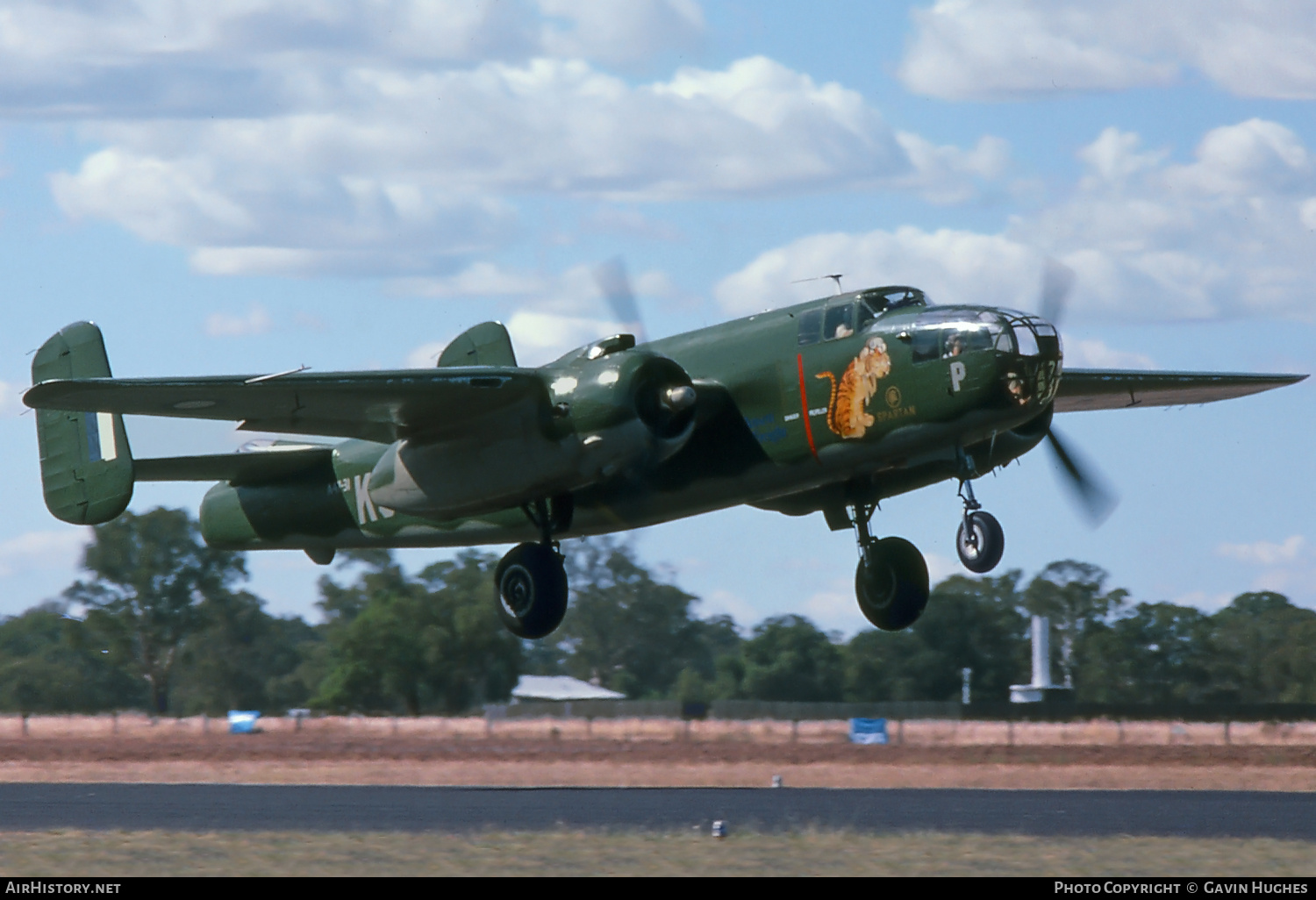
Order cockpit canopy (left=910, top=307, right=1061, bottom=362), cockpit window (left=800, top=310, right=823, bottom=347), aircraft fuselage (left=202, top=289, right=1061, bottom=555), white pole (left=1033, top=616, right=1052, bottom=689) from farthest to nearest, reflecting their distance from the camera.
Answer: white pole (left=1033, top=616, right=1052, bottom=689)
cockpit window (left=800, top=310, right=823, bottom=347)
aircraft fuselage (left=202, top=289, right=1061, bottom=555)
cockpit canopy (left=910, top=307, right=1061, bottom=362)

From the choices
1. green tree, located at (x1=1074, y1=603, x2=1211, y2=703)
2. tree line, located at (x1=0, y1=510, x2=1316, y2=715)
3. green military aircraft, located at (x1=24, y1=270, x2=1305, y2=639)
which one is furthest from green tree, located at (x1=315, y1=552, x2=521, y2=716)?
green military aircraft, located at (x1=24, y1=270, x2=1305, y2=639)

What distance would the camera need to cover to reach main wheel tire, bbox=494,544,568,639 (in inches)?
927

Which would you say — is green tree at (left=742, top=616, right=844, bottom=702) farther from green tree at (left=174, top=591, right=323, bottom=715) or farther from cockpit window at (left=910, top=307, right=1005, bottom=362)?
cockpit window at (left=910, top=307, right=1005, bottom=362)

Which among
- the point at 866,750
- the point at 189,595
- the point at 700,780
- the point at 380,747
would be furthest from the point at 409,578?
the point at 700,780

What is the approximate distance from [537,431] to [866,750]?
25.7 metres

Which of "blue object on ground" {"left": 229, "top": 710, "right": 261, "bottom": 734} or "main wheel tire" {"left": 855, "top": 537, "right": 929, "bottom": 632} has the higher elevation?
"main wheel tire" {"left": 855, "top": 537, "right": 929, "bottom": 632}

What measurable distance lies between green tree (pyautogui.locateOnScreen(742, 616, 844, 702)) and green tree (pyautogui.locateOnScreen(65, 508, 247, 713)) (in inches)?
940

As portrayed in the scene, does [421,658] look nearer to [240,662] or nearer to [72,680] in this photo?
[72,680]

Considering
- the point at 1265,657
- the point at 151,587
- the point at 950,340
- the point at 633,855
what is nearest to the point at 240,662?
the point at 151,587

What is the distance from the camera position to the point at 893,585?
2366 cm

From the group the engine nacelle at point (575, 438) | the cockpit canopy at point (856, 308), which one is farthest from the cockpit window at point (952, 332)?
the engine nacelle at point (575, 438)

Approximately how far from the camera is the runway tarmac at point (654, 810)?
25516 millimetres
